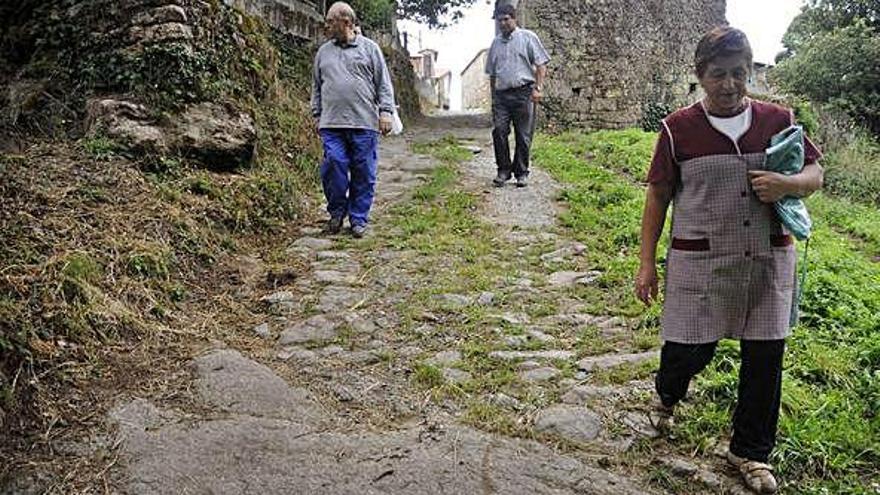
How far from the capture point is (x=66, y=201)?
12.9 ft

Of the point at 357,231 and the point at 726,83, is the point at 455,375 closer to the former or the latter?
the point at 726,83

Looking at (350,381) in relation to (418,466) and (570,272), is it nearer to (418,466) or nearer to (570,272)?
(418,466)

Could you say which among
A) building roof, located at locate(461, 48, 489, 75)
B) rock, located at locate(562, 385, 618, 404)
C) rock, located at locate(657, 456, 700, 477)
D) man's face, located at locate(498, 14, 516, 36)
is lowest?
rock, located at locate(657, 456, 700, 477)

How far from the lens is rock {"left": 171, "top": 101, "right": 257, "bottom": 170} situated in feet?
17.1

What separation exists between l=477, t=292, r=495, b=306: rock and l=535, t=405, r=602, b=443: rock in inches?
48.9

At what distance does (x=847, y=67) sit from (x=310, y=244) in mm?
16770

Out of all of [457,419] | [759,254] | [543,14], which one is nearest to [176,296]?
[457,419]

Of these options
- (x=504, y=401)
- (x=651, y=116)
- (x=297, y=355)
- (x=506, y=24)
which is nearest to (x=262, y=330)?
(x=297, y=355)

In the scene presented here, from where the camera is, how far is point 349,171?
546 cm

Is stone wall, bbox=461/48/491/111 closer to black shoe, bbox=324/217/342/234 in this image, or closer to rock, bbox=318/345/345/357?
black shoe, bbox=324/217/342/234

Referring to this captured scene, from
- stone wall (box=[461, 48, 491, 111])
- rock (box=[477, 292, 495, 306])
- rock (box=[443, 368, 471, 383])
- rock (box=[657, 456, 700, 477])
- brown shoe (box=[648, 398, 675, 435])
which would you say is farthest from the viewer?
stone wall (box=[461, 48, 491, 111])

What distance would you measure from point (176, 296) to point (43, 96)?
8.77ft

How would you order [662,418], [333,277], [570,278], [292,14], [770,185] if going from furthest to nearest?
[292,14] → [570,278] → [333,277] → [662,418] → [770,185]

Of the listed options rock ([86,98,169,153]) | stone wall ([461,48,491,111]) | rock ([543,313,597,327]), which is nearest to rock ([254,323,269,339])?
rock ([543,313,597,327])
